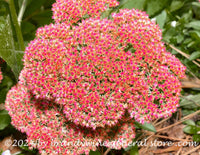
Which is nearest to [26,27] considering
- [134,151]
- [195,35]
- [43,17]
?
[43,17]

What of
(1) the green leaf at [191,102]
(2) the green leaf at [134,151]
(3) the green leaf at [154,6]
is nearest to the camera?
(2) the green leaf at [134,151]

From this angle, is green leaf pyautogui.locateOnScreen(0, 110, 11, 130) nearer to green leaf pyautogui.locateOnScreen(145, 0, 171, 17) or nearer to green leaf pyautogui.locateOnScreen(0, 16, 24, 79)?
green leaf pyautogui.locateOnScreen(0, 16, 24, 79)

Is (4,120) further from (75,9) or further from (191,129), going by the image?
(191,129)

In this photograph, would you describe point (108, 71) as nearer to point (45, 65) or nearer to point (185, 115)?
point (45, 65)

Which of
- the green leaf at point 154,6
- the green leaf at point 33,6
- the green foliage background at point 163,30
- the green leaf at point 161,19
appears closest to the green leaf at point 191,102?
the green foliage background at point 163,30

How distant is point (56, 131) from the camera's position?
1823 millimetres

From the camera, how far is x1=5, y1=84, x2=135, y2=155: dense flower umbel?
182 cm

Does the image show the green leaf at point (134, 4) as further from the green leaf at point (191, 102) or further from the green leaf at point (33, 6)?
the green leaf at point (191, 102)

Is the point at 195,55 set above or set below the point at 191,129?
above

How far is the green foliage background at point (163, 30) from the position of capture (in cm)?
212

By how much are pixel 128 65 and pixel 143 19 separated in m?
0.46

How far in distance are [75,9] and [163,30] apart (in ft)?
3.69

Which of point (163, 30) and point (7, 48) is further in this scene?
point (163, 30)

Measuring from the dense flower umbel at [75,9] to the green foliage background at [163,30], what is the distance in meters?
0.14
